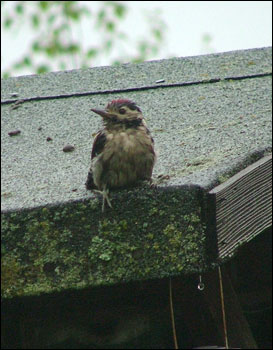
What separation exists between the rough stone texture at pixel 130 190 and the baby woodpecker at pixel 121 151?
50mm

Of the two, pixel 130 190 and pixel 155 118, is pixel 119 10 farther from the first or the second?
pixel 130 190

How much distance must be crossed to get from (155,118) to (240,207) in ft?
3.02

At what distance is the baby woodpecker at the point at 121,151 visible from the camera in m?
1.92

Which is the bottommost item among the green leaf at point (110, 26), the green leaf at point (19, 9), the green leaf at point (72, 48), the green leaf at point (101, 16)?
the green leaf at point (72, 48)

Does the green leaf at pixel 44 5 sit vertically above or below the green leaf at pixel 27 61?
above

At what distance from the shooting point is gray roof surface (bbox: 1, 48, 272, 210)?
1872mm

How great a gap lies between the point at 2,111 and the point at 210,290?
1.32 m

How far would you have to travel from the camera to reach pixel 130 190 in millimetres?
1661

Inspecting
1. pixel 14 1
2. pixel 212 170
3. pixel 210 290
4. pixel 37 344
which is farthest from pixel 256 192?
pixel 14 1

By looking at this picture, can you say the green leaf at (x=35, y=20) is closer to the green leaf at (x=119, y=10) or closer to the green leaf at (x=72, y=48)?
the green leaf at (x=72, y=48)

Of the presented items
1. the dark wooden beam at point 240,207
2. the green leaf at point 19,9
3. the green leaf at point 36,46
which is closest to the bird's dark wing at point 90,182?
the dark wooden beam at point 240,207

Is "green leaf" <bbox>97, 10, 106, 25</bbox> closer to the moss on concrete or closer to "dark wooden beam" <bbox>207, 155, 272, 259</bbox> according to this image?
"dark wooden beam" <bbox>207, 155, 272, 259</bbox>

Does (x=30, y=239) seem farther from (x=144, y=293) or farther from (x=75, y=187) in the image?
(x=144, y=293)

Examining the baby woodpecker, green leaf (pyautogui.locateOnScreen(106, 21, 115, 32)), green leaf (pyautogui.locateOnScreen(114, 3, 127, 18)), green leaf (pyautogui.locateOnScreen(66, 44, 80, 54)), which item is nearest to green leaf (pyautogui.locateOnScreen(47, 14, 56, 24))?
green leaf (pyautogui.locateOnScreen(66, 44, 80, 54))
